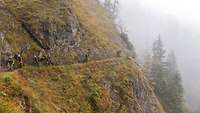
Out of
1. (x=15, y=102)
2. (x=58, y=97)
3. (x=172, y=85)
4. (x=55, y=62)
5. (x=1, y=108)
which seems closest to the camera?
(x=1, y=108)

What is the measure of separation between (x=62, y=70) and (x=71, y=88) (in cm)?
275

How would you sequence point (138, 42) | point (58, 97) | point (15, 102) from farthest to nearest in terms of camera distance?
point (138, 42) → point (58, 97) → point (15, 102)

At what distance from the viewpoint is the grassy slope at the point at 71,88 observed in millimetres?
38906

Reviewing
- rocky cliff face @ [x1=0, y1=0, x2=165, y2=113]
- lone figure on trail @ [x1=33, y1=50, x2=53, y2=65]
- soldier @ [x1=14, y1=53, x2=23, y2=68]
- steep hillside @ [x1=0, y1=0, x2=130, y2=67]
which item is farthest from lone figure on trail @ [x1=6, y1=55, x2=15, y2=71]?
lone figure on trail @ [x1=33, y1=50, x2=53, y2=65]

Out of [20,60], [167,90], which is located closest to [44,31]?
[20,60]

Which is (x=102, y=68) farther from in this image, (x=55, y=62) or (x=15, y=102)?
(x=15, y=102)

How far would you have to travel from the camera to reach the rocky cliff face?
42341 millimetres

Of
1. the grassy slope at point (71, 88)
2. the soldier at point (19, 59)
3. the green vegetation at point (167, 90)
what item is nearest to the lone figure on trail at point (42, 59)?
the grassy slope at point (71, 88)

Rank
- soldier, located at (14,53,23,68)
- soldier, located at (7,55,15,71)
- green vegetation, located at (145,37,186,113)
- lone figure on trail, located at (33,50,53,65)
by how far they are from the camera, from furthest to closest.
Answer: green vegetation, located at (145,37,186,113) < lone figure on trail, located at (33,50,53,65) < soldier, located at (14,53,23,68) < soldier, located at (7,55,15,71)

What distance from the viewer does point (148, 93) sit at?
64.1 metres

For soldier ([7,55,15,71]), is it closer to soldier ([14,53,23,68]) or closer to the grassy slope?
soldier ([14,53,23,68])

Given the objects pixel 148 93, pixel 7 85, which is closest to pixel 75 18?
pixel 148 93

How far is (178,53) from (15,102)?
503 ft

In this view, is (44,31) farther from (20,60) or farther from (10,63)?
(10,63)
